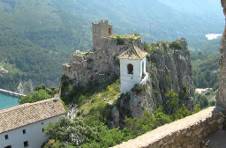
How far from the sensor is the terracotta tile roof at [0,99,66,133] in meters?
31.0

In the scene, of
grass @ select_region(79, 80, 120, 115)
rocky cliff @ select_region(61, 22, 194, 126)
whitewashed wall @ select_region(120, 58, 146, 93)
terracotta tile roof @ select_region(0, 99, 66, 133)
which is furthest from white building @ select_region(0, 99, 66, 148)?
whitewashed wall @ select_region(120, 58, 146, 93)

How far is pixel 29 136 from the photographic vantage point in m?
32.0

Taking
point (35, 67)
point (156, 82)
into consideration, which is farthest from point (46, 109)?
point (35, 67)

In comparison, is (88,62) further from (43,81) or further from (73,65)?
(43,81)

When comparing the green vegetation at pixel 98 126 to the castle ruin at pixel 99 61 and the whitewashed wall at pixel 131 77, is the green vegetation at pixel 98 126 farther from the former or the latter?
the castle ruin at pixel 99 61

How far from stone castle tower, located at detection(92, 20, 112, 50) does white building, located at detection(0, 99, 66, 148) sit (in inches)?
255

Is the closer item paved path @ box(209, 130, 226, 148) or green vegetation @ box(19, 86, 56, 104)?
paved path @ box(209, 130, 226, 148)

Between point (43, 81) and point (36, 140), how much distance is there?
98.3 meters

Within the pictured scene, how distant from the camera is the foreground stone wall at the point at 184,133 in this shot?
24.0 ft

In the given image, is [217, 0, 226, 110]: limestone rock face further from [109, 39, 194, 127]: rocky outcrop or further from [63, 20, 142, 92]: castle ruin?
[63, 20, 142, 92]: castle ruin

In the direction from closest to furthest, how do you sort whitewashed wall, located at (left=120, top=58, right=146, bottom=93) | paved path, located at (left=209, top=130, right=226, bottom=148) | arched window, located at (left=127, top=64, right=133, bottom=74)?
paved path, located at (left=209, top=130, right=226, bottom=148) < whitewashed wall, located at (left=120, top=58, right=146, bottom=93) < arched window, located at (left=127, top=64, right=133, bottom=74)

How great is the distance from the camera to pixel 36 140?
3241cm

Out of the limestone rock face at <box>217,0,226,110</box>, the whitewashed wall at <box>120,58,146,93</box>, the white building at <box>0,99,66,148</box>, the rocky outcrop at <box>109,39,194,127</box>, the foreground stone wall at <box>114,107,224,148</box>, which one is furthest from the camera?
the whitewashed wall at <box>120,58,146,93</box>

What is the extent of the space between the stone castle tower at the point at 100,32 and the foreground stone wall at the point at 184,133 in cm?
2886
